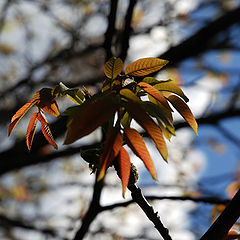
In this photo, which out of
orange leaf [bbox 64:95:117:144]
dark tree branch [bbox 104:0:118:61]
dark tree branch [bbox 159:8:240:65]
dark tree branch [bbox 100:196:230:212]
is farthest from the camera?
dark tree branch [bbox 159:8:240:65]

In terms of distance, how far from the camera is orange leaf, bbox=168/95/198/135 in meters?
0.80

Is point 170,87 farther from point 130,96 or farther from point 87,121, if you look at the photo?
point 87,121

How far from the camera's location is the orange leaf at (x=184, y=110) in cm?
80

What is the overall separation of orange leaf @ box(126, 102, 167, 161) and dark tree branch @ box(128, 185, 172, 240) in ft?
0.55

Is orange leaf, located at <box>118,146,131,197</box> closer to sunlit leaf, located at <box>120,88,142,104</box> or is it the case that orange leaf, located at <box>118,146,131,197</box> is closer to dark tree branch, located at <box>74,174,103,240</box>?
sunlit leaf, located at <box>120,88,142,104</box>

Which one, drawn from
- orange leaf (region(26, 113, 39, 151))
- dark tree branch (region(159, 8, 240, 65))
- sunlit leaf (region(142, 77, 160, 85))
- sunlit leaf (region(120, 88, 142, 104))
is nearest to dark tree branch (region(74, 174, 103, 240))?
orange leaf (region(26, 113, 39, 151))

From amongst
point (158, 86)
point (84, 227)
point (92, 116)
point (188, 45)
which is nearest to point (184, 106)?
point (158, 86)

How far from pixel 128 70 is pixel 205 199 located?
0.67 meters

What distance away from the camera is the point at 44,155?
273 cm

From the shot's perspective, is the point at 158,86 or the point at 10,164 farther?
the point at 10,164

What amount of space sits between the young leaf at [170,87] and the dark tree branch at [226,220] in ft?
0.91

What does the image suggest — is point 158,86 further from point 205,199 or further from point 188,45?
point 188,45

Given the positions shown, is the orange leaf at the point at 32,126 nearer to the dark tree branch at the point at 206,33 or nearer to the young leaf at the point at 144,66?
the young leaf at the point at 144,66

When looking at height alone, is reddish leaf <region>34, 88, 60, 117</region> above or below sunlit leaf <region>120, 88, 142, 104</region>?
above
